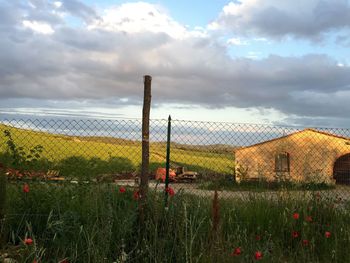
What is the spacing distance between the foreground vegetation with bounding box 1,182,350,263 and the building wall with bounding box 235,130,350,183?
2099 cm

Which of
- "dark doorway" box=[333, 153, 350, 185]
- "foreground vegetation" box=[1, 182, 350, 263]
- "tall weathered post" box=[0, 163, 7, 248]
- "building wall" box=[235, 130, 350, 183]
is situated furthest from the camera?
"dark doorway" box=[333, 153, 350, 185]

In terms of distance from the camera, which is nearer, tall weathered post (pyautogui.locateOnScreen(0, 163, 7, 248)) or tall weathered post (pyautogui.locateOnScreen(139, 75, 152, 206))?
tall weathered post (pyautogui.locateOnScreen(0, 163, 7, 248))

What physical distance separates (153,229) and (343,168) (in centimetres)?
2526

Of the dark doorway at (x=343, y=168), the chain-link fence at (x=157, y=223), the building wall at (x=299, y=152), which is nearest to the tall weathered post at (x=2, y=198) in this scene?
the chain-link fence at (x=157, y=223)

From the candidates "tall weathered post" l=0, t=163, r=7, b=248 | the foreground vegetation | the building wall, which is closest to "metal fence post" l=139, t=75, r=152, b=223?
the foreground vegetation

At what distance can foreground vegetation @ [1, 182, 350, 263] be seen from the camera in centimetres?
438

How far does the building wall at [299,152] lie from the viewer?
90.8 ft

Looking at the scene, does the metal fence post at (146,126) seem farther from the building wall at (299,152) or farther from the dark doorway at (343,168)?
the dark doorway at (343,168)

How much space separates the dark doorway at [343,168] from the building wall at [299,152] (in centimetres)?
46

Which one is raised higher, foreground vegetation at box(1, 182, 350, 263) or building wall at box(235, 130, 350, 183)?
building wall at box(235, 130, 350, 183)

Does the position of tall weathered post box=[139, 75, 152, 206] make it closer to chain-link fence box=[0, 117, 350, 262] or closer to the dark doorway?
chain-link fence box=[0, 117, 350, 262]

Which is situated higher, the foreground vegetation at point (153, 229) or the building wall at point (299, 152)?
the building wall at point (299, 152)

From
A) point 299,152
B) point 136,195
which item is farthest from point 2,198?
point 299,152

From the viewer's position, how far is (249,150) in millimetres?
29531
